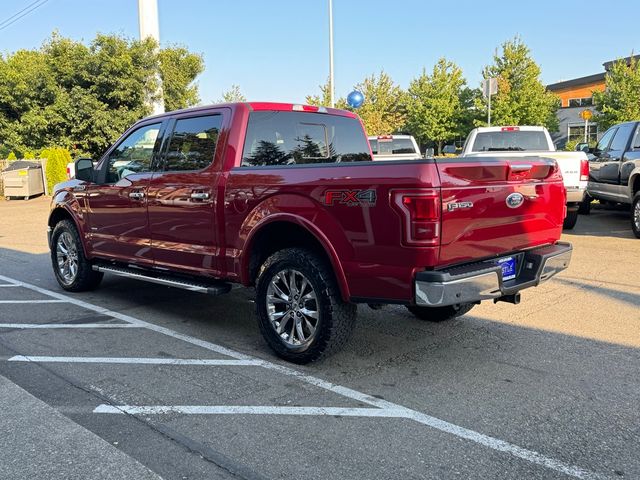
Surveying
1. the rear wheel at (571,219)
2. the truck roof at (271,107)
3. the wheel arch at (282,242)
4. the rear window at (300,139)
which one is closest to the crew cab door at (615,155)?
the rear wheel at (571,219)

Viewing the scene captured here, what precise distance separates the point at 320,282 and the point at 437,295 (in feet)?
2.93

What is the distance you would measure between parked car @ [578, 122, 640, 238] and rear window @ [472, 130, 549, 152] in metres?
1.16

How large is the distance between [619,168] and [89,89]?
70.6ft

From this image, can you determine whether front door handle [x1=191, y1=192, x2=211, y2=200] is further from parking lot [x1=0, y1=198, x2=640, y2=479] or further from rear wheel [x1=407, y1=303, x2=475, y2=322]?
rear wheel [x1=407, y1=303, x2=475, y2=322]

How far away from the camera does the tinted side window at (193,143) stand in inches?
202

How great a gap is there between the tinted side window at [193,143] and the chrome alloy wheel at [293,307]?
4.36ft

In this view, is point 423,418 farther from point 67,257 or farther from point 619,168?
point 619,168

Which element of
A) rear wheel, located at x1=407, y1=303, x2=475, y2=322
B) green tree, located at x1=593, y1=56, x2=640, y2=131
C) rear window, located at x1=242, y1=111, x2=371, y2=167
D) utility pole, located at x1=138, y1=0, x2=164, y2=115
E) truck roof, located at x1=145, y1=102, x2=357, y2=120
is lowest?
rear wheel, located at x1=407, y1=303, x2=475, y2=322

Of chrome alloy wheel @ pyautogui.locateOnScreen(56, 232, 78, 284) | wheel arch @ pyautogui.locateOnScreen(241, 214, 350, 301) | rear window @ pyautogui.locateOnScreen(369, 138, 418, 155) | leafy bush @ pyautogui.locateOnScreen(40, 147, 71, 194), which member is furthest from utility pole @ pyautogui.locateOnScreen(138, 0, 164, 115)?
wheel arch @ pyautogui.locateOnScreen(241, 214, 350, 301)

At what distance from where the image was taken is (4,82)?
28344mm

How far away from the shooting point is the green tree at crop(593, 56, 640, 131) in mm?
30531

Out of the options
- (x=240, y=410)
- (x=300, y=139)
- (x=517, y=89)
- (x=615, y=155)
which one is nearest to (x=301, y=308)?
(x=240, y=410)

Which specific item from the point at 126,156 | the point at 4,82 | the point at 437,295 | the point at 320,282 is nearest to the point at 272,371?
the point at 320,282

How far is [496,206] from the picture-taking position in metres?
4.14
